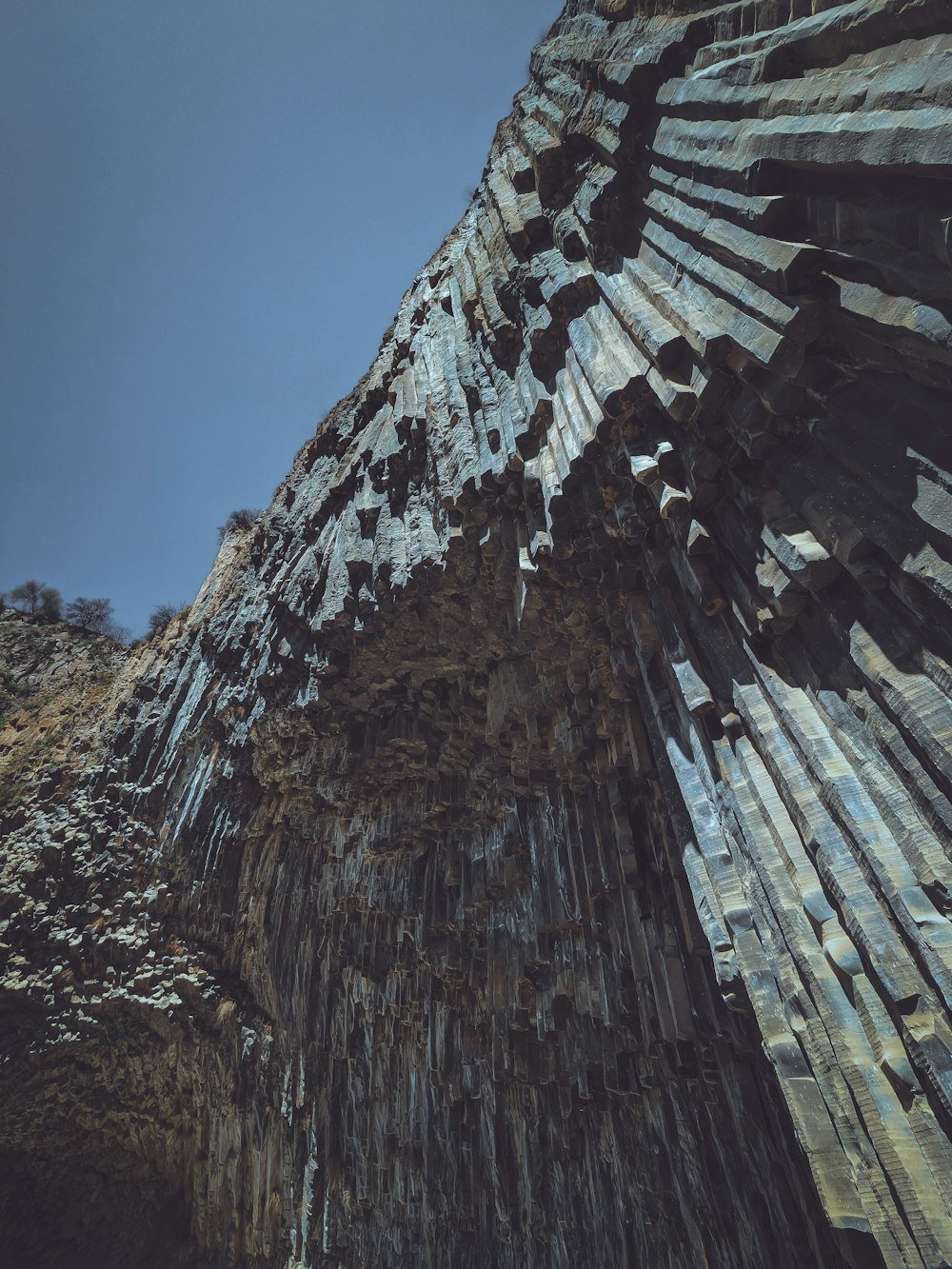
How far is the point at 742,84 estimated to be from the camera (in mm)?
3471

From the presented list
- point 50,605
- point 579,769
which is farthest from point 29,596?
point 579,769

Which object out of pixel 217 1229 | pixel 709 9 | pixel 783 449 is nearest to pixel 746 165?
pixel 783 449

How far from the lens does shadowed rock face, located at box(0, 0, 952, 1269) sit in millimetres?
2807

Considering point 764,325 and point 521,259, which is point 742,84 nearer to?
point 764,325

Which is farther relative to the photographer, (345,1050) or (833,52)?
(345,1050)

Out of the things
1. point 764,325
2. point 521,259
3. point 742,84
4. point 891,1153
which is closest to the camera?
point 891,1153

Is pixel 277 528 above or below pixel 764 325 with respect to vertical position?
above

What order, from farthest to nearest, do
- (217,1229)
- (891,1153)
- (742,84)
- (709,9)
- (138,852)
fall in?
(138,852), (217,1229), (709,9), (742,84), (891,1153)

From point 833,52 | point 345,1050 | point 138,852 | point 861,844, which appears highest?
point 138,852

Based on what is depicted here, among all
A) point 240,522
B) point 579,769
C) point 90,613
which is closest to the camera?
point 579,769

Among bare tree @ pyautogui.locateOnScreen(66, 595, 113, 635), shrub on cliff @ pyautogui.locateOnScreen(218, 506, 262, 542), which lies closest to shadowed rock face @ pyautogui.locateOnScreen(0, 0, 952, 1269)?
shrub on cliff @ pyautogui.locateOnScreen(218, 506, 262, 542)

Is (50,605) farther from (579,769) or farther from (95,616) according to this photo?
(579,769)

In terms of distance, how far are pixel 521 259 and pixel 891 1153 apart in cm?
672

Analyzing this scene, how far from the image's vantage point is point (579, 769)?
6.93m
